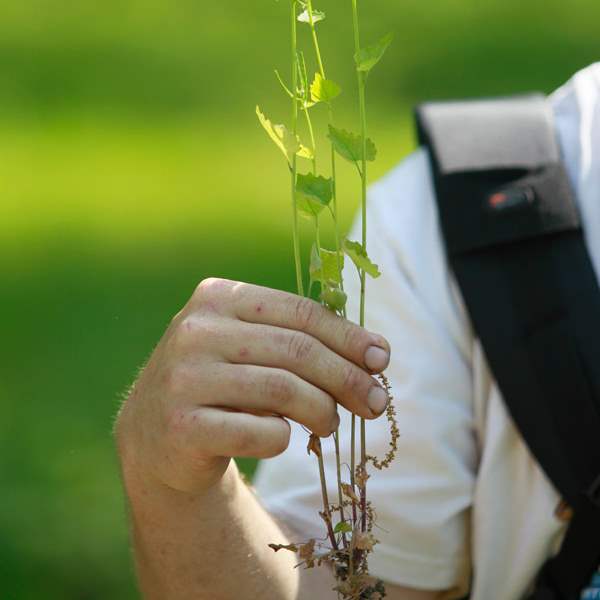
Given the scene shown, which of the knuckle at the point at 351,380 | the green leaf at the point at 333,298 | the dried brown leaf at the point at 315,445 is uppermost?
the green leaf at the point at 333,298

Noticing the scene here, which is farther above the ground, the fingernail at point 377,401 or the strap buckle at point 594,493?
the fingernail at point 377,401

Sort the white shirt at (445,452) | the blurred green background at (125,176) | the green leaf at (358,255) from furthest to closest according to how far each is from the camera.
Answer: the blurred green background at (125,176)
the white shirt at (445,452)
the green leaf at (358,255)

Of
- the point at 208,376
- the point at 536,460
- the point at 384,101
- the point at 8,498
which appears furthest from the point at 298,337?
the point at 384,101

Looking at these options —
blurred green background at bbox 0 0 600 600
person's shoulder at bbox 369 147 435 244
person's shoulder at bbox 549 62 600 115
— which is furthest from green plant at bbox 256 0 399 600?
blurred green background at bbox 0 0 600 600

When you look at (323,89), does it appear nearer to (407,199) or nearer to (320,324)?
(320,324)

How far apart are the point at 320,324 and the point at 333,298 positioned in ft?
0.15

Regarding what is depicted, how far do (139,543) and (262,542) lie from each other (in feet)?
0.44

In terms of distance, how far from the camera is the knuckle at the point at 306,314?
3.58 feet

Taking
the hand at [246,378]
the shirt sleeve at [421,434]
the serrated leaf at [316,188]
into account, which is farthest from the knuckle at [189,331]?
the shirt sleeve at [421,434]

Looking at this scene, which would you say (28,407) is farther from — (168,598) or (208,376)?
(208,376)

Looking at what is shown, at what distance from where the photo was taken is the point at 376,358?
1067 mm

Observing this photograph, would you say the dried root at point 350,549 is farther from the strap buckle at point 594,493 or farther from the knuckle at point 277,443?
the strap buckle at point 594,493

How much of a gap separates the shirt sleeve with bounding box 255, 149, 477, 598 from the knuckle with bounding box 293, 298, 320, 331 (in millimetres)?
496

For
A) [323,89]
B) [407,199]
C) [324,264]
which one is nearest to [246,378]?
[324,264]
